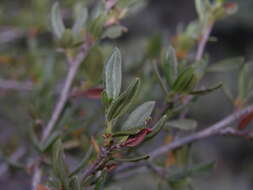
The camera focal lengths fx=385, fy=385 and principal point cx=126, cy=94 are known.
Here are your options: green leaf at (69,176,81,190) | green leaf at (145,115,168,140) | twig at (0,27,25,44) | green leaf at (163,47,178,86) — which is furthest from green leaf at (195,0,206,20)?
twig at (0,27,25,44)

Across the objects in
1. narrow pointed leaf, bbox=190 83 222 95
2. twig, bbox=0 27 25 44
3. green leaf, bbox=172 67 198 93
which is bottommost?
narrow pointed leaf, bbox=190 83 222 95

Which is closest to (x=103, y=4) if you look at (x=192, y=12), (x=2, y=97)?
(x=2, y=97)

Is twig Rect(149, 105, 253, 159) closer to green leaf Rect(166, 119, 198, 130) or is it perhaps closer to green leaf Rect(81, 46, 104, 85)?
green leaf Rect(166, 119, 198, 130)

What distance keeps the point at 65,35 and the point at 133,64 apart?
1.66 feet

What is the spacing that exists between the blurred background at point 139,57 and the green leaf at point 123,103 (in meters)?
0.70

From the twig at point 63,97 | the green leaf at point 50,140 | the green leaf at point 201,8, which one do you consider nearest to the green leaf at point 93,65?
the twig at point 63,97

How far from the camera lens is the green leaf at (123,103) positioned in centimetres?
65

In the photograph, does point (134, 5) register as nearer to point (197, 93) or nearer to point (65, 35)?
point (65, 35)

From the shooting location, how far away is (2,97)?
153 centimetres

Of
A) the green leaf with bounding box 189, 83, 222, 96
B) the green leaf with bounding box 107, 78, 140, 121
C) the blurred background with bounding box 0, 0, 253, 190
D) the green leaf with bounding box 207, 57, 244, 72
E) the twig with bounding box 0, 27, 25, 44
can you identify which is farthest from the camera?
the twig with bounding box 0, 27, 25, 44

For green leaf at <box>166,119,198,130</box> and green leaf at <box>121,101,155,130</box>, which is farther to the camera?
green leaf at <box>166,119,198,130</box>

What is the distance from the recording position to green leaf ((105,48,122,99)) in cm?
68

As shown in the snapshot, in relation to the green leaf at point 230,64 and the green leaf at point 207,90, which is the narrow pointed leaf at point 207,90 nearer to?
the green leaf at point 207,90

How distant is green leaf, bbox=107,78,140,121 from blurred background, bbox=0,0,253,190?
70 cm
